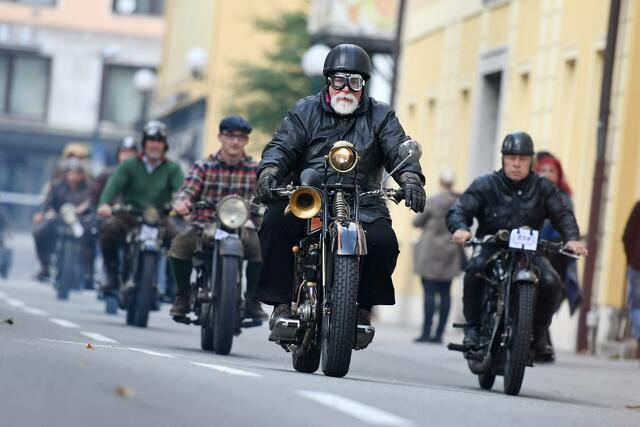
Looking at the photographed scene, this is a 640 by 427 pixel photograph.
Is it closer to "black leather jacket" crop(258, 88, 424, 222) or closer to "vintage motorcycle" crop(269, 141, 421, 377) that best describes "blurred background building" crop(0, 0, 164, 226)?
"black leather jacket" crop(258, 88, 424, 222)

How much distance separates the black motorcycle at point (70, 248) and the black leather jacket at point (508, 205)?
12.1 m

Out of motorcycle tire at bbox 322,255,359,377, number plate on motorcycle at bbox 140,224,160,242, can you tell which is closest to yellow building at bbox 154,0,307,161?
number plate on motorcycle at bbox 140,224,160,242

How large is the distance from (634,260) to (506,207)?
5457mm

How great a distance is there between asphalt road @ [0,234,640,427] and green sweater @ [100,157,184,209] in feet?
6.49

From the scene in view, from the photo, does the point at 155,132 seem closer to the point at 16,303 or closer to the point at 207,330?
the point at 16,303

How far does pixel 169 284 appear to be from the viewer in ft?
65.7

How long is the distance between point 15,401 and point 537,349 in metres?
6.23

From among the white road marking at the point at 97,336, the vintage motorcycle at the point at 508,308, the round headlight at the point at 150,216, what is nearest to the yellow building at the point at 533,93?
the round headlight at the point at 150,216

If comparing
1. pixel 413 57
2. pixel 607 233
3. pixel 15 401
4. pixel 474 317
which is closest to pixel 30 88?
pixel 413 57

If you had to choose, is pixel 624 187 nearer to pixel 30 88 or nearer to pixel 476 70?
pixel 476 70

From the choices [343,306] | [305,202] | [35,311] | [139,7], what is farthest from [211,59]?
[343,306]

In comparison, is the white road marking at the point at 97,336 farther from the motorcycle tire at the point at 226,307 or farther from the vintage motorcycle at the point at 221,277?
the motorcycle tire at the point at 226,307

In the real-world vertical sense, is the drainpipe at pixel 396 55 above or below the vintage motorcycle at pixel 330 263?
above

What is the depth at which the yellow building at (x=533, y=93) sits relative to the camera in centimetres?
2366
